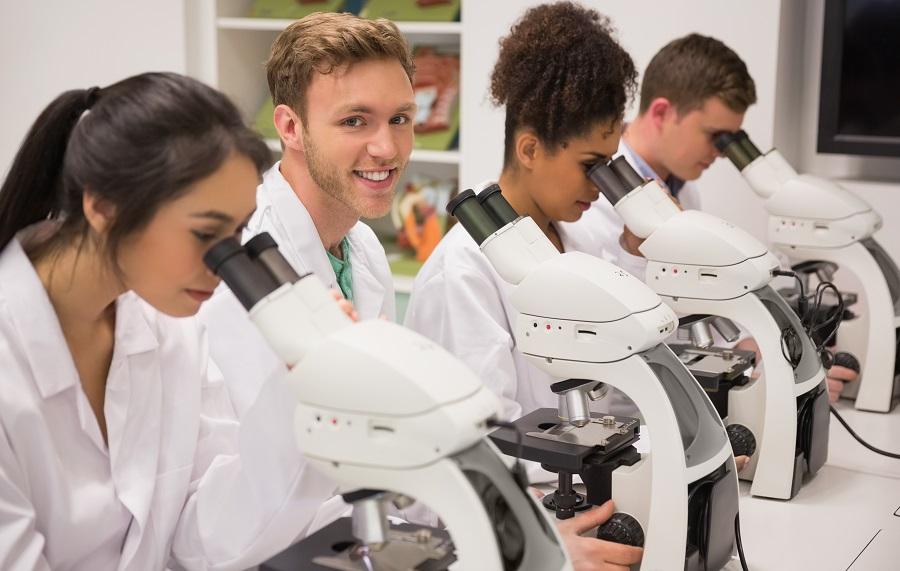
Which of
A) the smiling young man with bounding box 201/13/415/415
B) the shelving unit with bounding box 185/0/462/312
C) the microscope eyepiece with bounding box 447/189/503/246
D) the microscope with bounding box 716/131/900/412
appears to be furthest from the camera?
the shelving unit with bounding box 185/0/462/312

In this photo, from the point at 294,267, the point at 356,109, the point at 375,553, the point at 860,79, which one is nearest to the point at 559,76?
the point at 356,109

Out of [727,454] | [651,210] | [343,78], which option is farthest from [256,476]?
[651,210]

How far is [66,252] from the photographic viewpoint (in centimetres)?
130

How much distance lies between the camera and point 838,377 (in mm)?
2320

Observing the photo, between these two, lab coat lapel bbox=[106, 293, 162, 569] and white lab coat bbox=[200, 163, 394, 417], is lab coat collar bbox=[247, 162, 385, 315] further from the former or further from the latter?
lab coat lapel bbox=[106, 293, 162, 569]

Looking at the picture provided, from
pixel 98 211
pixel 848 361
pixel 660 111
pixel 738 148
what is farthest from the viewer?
pixel 660 111

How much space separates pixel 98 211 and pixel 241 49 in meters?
2.61

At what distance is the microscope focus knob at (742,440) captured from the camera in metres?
1.79

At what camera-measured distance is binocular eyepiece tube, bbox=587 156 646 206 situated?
181 centimetres

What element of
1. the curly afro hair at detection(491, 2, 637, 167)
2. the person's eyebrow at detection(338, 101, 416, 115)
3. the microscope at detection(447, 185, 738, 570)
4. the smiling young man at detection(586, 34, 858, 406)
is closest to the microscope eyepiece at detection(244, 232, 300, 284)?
the microscope at detection(447, 185, 738, 570)

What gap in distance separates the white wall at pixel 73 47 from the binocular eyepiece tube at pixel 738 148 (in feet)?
6.29

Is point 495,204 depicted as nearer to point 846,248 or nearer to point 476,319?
point 476,319

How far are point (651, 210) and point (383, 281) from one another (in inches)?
21.1

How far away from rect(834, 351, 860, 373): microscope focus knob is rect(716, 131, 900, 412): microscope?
14 millimetres
